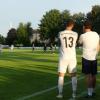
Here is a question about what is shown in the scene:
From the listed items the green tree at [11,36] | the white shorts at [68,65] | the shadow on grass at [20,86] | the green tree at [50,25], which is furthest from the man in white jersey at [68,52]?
the green tree at [11,36]

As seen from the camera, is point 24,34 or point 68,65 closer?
point 68,65

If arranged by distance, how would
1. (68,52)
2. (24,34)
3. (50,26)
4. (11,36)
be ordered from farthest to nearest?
(11,36) → (24,34) → (50,26) → (68,52)

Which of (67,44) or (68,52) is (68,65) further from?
(67,44)

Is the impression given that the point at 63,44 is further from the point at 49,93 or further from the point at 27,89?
the point at 27,89

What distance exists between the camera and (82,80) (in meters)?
17.2

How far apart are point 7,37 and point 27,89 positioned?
14496 cm

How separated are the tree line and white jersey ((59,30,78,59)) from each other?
303 ft

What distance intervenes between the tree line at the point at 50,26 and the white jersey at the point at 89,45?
302 ft

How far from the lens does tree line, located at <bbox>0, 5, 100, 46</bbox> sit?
4592 inches

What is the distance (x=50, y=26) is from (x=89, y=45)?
12331cm

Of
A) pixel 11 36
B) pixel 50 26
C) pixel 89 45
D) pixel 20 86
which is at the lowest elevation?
pixel 20 86

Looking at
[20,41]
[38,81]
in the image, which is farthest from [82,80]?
[20,41]

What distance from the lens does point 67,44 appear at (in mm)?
12156

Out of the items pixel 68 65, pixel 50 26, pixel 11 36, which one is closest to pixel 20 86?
pixel 68 65
